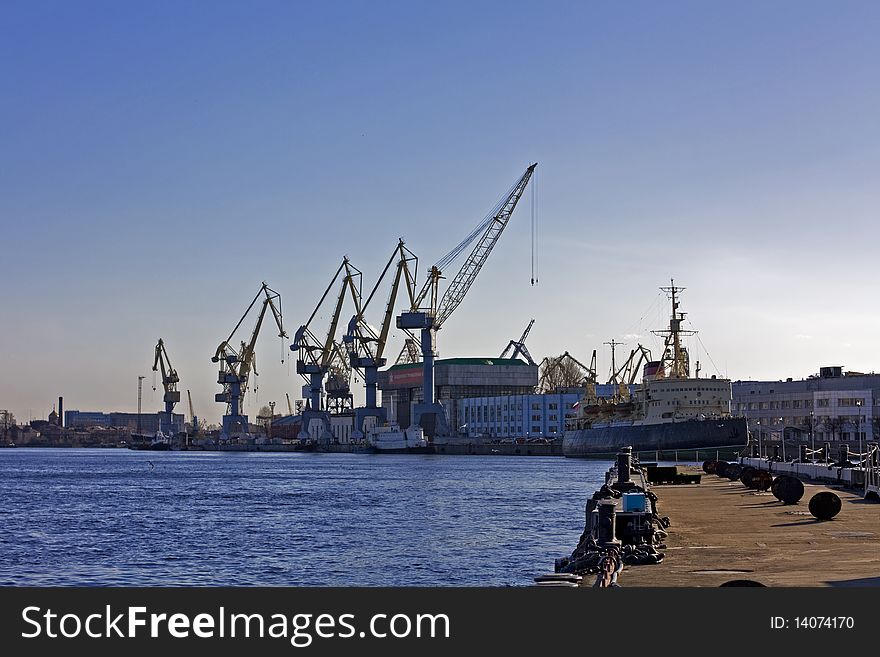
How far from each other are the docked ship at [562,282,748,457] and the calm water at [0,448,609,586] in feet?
165

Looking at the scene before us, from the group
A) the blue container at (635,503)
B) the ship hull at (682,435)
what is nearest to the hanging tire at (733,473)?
the blue container at (635,503)

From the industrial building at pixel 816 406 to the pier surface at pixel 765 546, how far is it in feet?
387

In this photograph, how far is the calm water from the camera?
108ft

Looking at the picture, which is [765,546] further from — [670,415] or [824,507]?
[670,415]

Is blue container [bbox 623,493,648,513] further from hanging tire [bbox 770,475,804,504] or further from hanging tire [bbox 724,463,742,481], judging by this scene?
hanging tire [bbox 724,463,742,481]

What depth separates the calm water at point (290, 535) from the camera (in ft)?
108

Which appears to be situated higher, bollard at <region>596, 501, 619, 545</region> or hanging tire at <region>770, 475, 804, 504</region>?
bollard at <region>596, 501, 619, 545</region>

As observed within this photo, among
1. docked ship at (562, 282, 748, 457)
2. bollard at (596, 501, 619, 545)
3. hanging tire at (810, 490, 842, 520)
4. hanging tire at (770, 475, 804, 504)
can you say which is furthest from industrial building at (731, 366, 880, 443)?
bollard at (596, 501, 619, 545)

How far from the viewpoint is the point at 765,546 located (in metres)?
27.9

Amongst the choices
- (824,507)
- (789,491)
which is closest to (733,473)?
(789,491)

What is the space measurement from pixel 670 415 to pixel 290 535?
9234 cm
